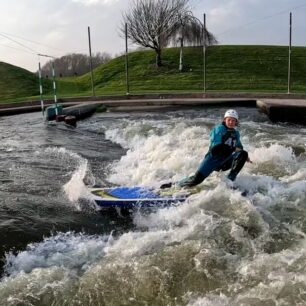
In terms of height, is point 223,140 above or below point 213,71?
below

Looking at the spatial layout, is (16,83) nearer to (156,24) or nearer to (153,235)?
(156,24)

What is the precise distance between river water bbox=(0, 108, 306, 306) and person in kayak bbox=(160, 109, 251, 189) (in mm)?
226

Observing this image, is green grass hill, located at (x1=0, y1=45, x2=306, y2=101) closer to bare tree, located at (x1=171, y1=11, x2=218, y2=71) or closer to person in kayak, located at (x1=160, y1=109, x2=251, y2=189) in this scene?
bare tree, located at (x1=171, y1=11, x2=218, y2=71)

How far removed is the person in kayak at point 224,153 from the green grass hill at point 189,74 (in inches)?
931

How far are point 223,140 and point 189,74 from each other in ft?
97.3

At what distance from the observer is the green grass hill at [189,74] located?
33531 mm

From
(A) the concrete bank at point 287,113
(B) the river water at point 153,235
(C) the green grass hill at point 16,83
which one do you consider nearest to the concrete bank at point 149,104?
(A) the concrete bank at point 287,113

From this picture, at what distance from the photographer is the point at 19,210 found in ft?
25.2

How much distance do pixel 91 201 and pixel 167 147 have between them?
14.2ft

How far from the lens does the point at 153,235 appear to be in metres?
6.34

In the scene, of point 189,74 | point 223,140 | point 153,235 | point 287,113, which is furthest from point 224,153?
point 189,74

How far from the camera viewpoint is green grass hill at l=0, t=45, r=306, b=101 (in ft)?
110

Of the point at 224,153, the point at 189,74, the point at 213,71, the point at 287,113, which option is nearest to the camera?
the point at 224,153

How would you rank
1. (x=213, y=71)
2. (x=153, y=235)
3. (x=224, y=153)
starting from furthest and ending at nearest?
(x=213, y=71), (x=224, y=153), (x=153, y=235)
